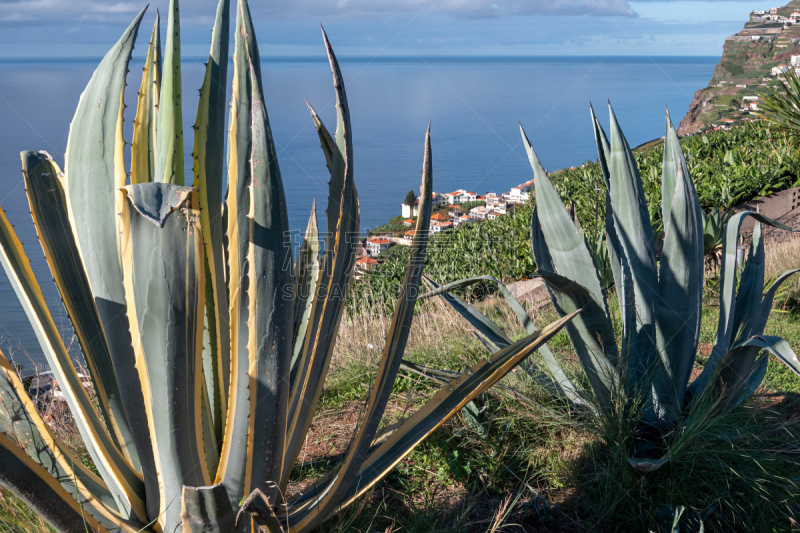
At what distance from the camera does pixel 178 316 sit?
1.13 m

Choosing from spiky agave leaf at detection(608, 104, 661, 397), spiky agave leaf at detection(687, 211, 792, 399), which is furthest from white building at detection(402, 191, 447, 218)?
spiky agave leaf at detection(687, 211, 792, 399)

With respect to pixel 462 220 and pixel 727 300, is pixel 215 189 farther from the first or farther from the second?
pixel 462 220

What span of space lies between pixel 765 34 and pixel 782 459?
77840mm

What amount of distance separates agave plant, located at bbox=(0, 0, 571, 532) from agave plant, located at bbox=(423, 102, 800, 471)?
2.73 ft

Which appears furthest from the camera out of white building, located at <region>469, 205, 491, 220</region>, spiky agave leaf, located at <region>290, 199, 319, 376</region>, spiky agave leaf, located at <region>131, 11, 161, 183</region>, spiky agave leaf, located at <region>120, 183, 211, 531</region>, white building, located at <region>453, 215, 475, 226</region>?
white building, located at <region>469, 205, 491, 220</region>

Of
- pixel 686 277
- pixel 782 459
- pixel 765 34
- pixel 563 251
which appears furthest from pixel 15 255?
pixel 765 34

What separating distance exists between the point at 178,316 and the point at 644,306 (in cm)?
187

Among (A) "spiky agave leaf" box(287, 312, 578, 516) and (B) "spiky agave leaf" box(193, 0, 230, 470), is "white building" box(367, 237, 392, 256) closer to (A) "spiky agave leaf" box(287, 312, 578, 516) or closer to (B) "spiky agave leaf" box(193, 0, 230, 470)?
(A) "spiky agave leaf" box(287, 312, 578, 516)

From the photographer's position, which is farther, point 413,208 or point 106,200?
point 413,208

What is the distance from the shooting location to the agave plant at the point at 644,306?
2.19 metres

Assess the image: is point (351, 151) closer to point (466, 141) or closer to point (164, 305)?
point (164, 305)

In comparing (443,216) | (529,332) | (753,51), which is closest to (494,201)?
(443,216)

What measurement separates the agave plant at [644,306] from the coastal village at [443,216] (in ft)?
11.1

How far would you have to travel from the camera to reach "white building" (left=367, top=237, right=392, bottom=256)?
956cm
